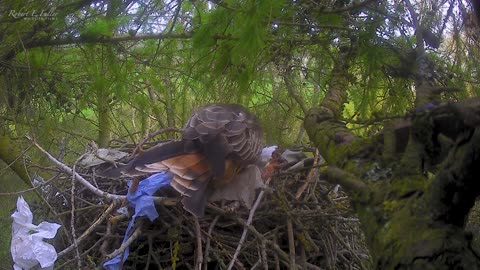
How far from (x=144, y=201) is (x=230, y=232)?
41 centimetres

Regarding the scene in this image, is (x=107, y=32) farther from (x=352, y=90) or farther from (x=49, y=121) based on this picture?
(x=352, y=90)

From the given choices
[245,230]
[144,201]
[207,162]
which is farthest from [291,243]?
[144,201]

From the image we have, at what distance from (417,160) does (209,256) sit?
1.41 metres

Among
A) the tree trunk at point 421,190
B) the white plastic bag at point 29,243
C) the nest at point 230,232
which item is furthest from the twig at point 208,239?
the tree trunk at point 421,190

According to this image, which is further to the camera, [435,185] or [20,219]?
[20,219]

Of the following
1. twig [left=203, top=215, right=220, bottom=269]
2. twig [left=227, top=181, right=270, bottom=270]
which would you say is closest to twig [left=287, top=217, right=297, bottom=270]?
twig [left=227, top=181, right=270, bottom=270]

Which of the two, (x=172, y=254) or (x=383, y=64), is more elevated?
(x=383, y=64)

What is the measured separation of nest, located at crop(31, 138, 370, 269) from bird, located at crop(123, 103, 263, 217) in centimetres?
9

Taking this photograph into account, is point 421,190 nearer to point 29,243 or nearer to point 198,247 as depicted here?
point 198,247

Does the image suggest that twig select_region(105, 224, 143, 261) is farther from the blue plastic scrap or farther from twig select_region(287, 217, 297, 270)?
twig select_region(287, 217, 297, 270)

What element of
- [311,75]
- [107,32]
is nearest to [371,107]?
[311,75]

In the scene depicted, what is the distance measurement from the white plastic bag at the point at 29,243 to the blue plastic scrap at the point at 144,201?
0.26m

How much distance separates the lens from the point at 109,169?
2.69m

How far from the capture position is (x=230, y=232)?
2.50 metres
